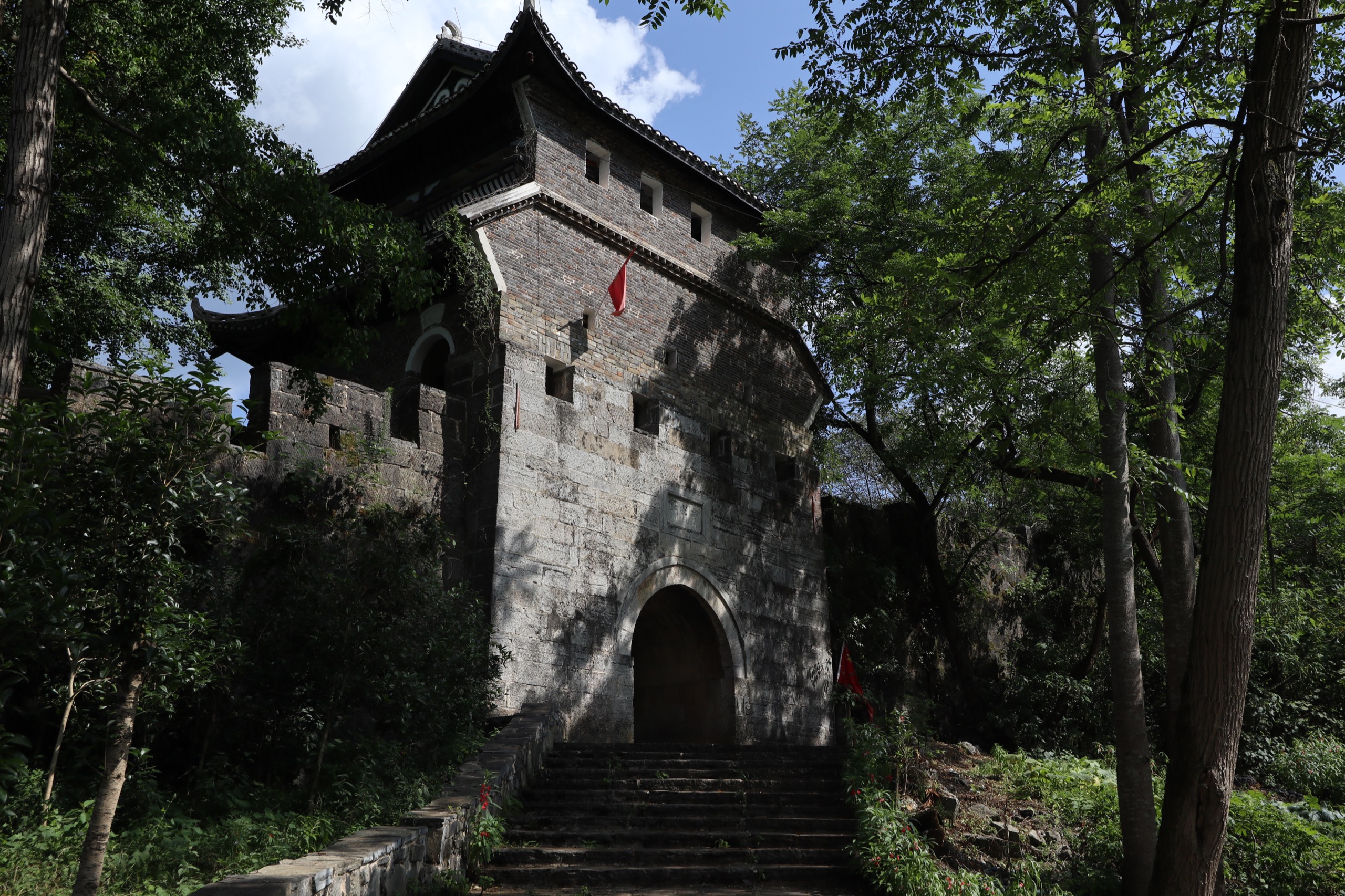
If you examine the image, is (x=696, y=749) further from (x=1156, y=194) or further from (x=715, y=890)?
(x=1156, y=194)

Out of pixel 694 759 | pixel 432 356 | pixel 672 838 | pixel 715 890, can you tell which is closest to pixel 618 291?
pixel 432 356

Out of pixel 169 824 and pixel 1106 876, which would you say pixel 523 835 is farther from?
pixel 1106 876

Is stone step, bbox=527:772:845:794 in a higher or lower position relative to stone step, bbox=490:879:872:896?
higher

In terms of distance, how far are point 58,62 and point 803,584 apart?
37.8ft

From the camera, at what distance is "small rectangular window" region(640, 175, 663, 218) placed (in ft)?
48.4

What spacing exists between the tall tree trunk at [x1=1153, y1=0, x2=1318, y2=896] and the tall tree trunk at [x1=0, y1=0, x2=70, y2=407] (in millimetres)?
7219

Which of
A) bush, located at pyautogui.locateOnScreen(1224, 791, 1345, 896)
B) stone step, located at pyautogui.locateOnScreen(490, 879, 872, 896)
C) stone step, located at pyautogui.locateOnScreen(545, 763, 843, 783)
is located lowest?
bush, located at pyautogui.locateOnScreen(1224, 791, 1345, 896)

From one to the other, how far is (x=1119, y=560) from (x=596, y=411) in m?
6.44

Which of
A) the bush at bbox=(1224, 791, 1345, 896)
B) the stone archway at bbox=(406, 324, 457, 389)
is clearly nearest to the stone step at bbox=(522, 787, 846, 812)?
the bush at bbox=(1224, 791, 1345, 896)

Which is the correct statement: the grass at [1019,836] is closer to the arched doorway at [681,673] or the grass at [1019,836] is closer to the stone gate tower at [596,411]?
the arched doorway at [681,673]

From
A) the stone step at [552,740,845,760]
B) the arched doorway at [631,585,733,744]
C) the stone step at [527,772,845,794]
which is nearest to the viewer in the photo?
the stone step at [527,772,845,794]

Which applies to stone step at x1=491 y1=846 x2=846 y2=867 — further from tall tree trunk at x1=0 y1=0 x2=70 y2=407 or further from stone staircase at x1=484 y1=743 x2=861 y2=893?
tall tree trunk at x1=0 y1=0 x2=70 y2=407

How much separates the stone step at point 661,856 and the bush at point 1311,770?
27.2ft

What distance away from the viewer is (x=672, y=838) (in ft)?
26.1
